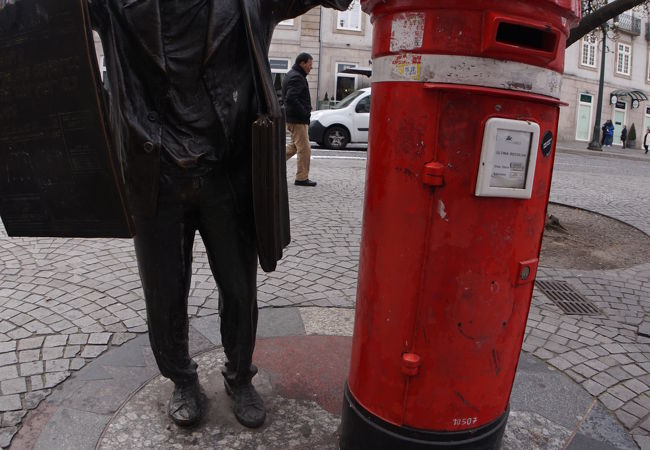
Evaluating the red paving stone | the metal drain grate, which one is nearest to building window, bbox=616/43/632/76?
the metal drain grate

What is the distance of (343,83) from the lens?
29234 millimetres

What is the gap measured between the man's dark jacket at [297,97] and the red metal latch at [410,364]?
6.53m

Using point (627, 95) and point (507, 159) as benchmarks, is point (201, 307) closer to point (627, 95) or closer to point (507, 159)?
point (507, 159)

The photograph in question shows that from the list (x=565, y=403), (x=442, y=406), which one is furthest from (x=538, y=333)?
(x=442, y=406)

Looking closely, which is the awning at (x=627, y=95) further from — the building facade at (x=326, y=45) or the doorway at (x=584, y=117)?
the building facade at (x=326, y=45)

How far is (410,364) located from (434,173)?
0.72 meters

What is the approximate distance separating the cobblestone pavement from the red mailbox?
1.23 meters

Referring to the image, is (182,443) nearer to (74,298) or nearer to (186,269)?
(186,269)

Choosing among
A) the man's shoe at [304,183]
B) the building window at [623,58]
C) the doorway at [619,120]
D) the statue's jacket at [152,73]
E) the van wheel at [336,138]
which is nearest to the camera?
the statue's jacket at [152,73]

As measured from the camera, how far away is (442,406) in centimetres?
207

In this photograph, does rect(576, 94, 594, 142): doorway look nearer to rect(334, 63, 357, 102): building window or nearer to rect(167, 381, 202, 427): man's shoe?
rect(334, 63, 357, 102): building window

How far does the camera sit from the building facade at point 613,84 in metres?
32.1

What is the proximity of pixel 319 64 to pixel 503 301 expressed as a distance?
91.2 feet

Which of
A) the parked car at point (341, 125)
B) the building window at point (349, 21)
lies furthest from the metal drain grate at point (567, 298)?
the building window at point (349, 21)
